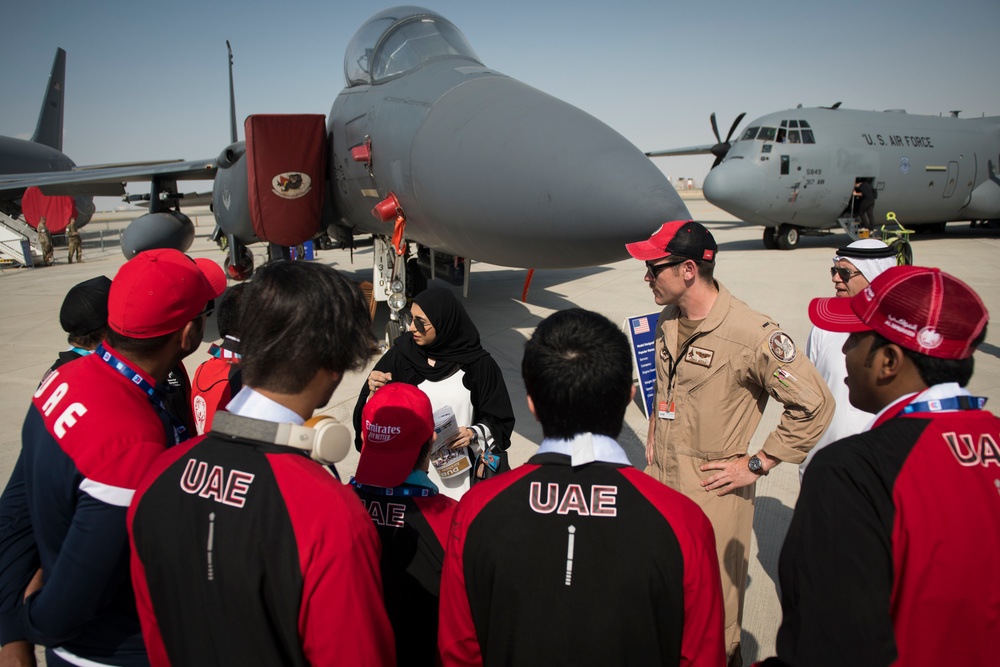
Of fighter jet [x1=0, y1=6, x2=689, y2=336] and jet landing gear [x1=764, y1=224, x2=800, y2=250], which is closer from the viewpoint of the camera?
fighter jet [x1=0, y1=6, x2=689, y2=336]

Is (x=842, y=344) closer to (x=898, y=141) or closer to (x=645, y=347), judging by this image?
(x=645, y=347)

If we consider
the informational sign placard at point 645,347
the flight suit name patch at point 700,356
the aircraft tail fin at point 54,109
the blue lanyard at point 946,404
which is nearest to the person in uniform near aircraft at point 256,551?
the blue lanyard at point 946,404

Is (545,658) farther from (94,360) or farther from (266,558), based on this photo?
(94,360)

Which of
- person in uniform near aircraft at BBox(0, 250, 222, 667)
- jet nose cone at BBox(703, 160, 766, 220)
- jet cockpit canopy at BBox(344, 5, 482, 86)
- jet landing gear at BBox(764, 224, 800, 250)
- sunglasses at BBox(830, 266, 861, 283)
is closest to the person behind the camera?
person in uniform near aircraft at BBox(0, 250, 222, 667)

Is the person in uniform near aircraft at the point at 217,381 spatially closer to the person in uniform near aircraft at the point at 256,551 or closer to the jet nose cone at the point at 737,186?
the person in uniform near aircraft at the point at 256,551

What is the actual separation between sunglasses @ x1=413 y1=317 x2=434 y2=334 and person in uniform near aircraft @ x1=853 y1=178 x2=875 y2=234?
16.8m

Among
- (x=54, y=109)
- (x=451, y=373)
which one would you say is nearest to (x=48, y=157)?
(x=54, y=109)

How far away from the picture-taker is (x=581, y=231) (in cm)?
338

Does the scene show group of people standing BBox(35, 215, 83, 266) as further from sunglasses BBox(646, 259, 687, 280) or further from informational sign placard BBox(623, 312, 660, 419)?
sunglasses BBox(646, 259, 687, 280)

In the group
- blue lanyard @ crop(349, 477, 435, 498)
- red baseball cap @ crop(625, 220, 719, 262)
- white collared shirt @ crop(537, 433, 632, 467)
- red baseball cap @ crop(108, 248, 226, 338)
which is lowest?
blue lanyard @ crop(349, 477, 435, 498)

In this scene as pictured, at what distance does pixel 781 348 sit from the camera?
2.34 m

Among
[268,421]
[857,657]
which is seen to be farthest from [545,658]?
[268,421]

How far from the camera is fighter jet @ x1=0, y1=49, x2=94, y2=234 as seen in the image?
19408 mm

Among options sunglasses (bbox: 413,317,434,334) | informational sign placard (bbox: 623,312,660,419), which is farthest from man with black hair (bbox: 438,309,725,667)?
informational sign placard (bbox: 623,312,660,419)
